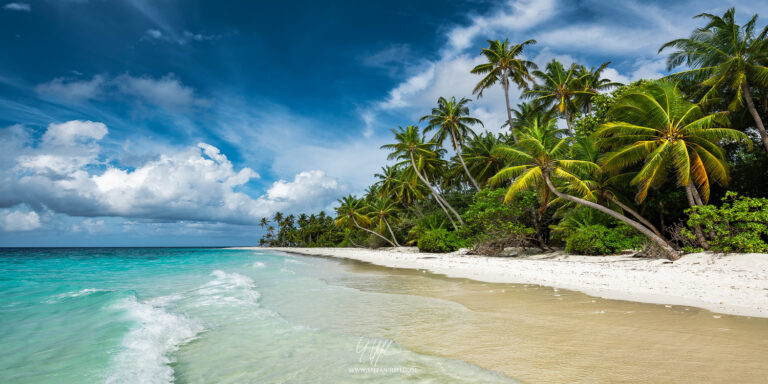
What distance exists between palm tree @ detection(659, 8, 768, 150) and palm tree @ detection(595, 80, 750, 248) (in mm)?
2631

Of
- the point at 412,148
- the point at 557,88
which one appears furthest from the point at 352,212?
the point at 557,88

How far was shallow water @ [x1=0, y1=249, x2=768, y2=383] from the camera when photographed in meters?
3.67

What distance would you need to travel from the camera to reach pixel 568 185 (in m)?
17.2

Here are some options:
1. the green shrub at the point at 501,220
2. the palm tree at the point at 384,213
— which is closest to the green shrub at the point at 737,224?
the green shrub at the point at 501,220

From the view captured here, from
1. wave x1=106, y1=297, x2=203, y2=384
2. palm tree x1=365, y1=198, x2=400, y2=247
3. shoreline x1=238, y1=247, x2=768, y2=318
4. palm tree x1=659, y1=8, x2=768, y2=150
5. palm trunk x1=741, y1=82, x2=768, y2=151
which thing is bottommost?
wave x1=106, y1=297, x2=203, y2=384

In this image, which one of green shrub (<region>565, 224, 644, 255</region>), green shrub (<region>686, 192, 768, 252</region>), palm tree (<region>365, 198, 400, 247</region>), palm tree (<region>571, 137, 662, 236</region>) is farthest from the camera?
palm tree (<region>365, 198, 400, 247</region>)

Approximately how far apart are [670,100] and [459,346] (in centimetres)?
1429

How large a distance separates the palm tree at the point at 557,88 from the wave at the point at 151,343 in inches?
1020

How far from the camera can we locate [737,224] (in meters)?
11.5

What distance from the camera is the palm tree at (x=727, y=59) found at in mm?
13117

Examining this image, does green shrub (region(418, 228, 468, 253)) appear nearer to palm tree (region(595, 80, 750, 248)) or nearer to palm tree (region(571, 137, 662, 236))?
palm tree (region(571, 137, 662, 236))

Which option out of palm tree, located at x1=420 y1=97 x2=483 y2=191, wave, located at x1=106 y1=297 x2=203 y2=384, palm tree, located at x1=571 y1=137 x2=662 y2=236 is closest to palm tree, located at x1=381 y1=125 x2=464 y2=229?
palm tree, located at x1=420 y1=97 x2=483 y2=191

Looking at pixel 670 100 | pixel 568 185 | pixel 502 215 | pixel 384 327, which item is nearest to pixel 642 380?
pixel 384 327

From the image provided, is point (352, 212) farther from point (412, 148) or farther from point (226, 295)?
point (226, 295)
